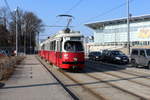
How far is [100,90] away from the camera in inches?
553

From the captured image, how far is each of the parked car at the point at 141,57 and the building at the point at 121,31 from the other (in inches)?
2224

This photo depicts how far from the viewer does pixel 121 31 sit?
103688mm

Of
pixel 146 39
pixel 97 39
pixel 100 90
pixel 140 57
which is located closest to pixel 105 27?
pixel 97 39

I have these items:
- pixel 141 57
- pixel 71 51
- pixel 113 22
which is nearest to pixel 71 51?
pixel 71 51

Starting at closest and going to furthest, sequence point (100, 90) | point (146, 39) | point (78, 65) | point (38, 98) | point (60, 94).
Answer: point (38, 98), point (60, 94), point (100, 90), point (78, 65), point (146, 39)

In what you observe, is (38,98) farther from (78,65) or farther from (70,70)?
(70,70)

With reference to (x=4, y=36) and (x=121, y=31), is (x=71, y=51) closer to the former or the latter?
(x=4, y=36)

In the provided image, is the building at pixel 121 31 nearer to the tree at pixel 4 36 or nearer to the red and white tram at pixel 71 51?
the tree at pixel 4 36

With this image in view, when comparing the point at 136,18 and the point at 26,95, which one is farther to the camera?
the point at 136,18

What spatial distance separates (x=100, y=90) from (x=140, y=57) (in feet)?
53.0

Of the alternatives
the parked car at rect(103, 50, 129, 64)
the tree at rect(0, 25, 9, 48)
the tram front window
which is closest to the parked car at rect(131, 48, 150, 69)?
the parked car at rect(103, 50, 129, 64)

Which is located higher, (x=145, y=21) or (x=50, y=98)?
(x=145, y=21)

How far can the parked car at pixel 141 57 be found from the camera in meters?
28.2

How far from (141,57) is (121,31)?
7554 centimetres
